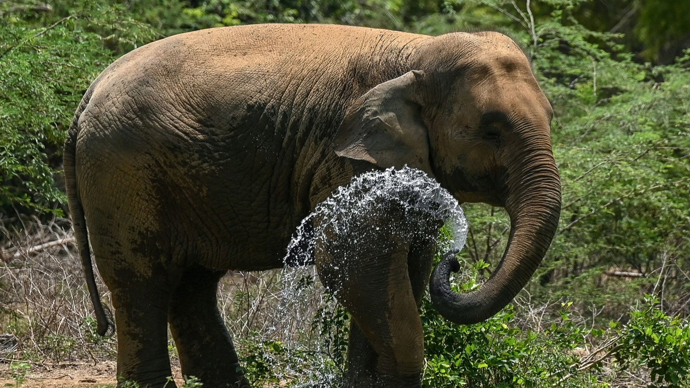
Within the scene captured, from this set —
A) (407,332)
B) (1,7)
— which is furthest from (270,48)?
(1,7)

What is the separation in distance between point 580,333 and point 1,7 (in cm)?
746

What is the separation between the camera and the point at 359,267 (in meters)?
6.12

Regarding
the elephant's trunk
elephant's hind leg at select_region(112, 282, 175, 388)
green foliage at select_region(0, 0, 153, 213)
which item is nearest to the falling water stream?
the elephant's trunk

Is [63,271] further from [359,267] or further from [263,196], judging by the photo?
[359,267]

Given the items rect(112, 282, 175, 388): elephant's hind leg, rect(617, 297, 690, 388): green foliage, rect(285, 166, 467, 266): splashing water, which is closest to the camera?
rect(285, 166, 467, 266): splashing water

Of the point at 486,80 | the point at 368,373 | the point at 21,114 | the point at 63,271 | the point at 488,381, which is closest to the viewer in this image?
the point at 486,80

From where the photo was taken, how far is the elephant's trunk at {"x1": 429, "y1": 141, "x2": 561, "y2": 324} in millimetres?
5688

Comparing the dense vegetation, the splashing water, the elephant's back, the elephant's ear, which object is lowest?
the dense vegetation

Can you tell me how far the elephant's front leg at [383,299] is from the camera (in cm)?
610

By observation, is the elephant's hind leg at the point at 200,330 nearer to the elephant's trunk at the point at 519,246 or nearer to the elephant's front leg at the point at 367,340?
the elephant's front leg at the point at 367,340

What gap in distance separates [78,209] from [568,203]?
522 cm

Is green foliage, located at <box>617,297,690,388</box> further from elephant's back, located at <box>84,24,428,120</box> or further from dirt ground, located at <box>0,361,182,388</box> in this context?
dirt ground, located at <box>0,361,182,388</box>

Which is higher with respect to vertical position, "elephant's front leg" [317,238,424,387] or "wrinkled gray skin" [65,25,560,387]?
"wrinkled gray skin" [65,25,560,387]

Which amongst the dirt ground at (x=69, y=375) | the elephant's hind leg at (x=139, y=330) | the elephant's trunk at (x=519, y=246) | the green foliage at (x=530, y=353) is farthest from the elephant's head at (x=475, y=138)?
the dirt ground at (x=69, y=375)
